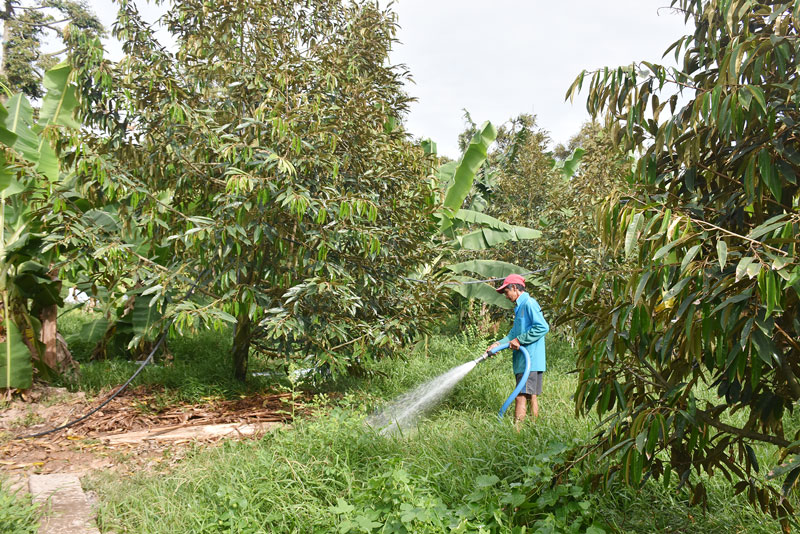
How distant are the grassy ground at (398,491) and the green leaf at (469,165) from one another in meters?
4.29

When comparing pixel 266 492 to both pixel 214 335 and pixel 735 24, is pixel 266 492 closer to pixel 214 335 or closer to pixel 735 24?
pixel 735 24

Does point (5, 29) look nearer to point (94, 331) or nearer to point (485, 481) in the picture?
point (94, 331)

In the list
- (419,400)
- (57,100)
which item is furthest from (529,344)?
(57,100)

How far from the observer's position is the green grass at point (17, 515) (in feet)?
10.5

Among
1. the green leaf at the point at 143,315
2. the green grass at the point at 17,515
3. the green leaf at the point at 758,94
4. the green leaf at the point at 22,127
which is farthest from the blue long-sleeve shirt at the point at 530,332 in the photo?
the green leaf at the point at 22,127

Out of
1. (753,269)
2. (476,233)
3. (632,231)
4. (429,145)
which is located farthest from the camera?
(429,145)

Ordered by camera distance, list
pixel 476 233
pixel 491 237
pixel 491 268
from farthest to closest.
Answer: pixel 476 233
pixel 491 237
pixel 491 268

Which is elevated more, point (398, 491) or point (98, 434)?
point (398, 491)

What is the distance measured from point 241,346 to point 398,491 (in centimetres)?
408

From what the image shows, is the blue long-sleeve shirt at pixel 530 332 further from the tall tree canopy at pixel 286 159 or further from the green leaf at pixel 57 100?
the green leaf at pixel 57 100

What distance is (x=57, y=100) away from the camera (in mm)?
6742

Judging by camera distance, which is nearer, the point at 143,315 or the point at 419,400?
the point at 419,400

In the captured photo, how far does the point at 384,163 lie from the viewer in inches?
232

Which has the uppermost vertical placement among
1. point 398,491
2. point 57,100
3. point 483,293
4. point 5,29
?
point 5,29
